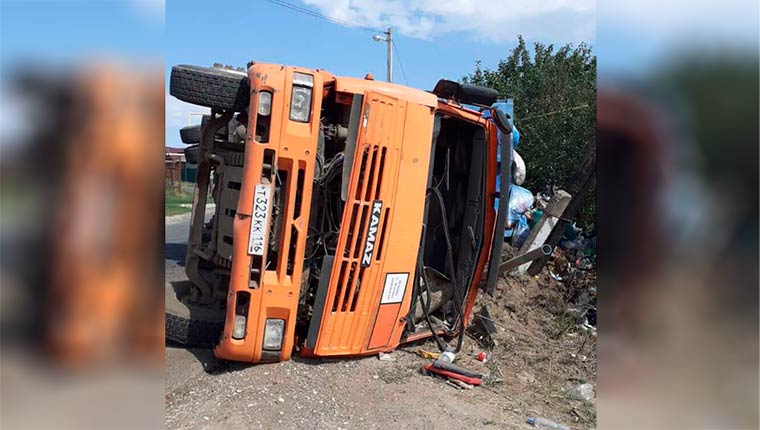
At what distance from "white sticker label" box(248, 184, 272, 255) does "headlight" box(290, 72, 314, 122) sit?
1.79ft

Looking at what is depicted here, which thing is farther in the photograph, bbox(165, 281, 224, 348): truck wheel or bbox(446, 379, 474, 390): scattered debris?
bbox(165, 281, 224, 348): truck wheel

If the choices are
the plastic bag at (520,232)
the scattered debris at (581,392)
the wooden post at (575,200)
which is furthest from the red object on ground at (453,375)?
the plastic bag at (520,232)

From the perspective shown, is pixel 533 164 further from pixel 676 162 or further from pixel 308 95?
pixel 676 162

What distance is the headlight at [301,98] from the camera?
3764mm

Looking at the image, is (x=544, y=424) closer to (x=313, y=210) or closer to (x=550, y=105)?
(x=313, y=210)

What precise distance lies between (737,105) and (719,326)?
0.47 m

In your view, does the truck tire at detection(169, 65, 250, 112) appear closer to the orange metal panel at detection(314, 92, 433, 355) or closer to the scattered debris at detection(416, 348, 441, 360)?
the orange metal panel at detection(314, 92, 433, 355)

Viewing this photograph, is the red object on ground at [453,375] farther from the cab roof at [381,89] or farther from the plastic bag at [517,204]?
the plastic bag at [517,204]

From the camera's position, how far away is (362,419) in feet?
11.1

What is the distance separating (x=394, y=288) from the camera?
165 inches

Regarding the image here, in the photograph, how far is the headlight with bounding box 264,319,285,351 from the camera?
379 cm

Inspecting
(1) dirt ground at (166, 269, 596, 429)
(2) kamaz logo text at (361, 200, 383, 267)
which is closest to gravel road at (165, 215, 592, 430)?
(1) dirt ground at (166, 269, 596, 429)

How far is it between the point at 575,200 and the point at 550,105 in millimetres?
5941

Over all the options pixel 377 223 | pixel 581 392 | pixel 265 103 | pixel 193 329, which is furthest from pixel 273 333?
pixel 581 392
